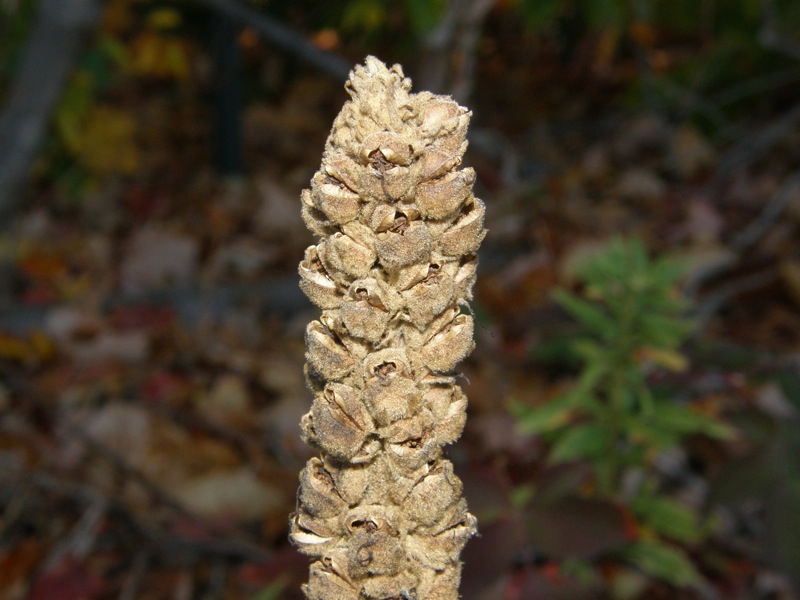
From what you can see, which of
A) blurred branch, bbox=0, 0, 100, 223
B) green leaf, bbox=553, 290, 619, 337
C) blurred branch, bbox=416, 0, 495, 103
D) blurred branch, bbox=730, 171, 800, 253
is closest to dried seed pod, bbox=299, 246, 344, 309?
green leaf, bbox=553, 290, 619, 337

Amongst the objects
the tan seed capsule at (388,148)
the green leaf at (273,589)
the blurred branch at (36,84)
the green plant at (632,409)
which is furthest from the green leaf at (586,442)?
the blurred branch at (36,84)

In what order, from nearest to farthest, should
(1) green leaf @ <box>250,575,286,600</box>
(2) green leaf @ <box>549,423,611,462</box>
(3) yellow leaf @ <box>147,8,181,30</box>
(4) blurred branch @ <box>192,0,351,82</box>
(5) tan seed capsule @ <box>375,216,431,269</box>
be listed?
(5) tan seed capsule @ <box>375,216,431,269</box> → (1) green leaf @ <box>250,575,286,600</box> → (2) green leaf @ <box>549,423,611,462</box> → (4) blurred branch @ <box>192,0,351,82</box> → (3) yellow leaf @ <box>147,8,181,30</box>

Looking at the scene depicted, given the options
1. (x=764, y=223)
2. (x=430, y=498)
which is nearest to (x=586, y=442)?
(x=430, y=498)

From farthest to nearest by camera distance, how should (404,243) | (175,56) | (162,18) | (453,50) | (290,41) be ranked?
(175,56) → (162,18) → (290,41) → (453,50) → (404,243)

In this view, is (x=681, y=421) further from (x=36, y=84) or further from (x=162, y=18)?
(x=162, y=18)

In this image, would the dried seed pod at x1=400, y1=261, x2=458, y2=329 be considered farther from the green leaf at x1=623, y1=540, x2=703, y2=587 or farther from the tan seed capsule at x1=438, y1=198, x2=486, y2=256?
the green leaf at x1=623, y1=540, x2=703, y2=587

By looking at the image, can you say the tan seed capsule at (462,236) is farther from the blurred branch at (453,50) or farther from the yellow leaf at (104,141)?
the yellow leaf at (104,141)
